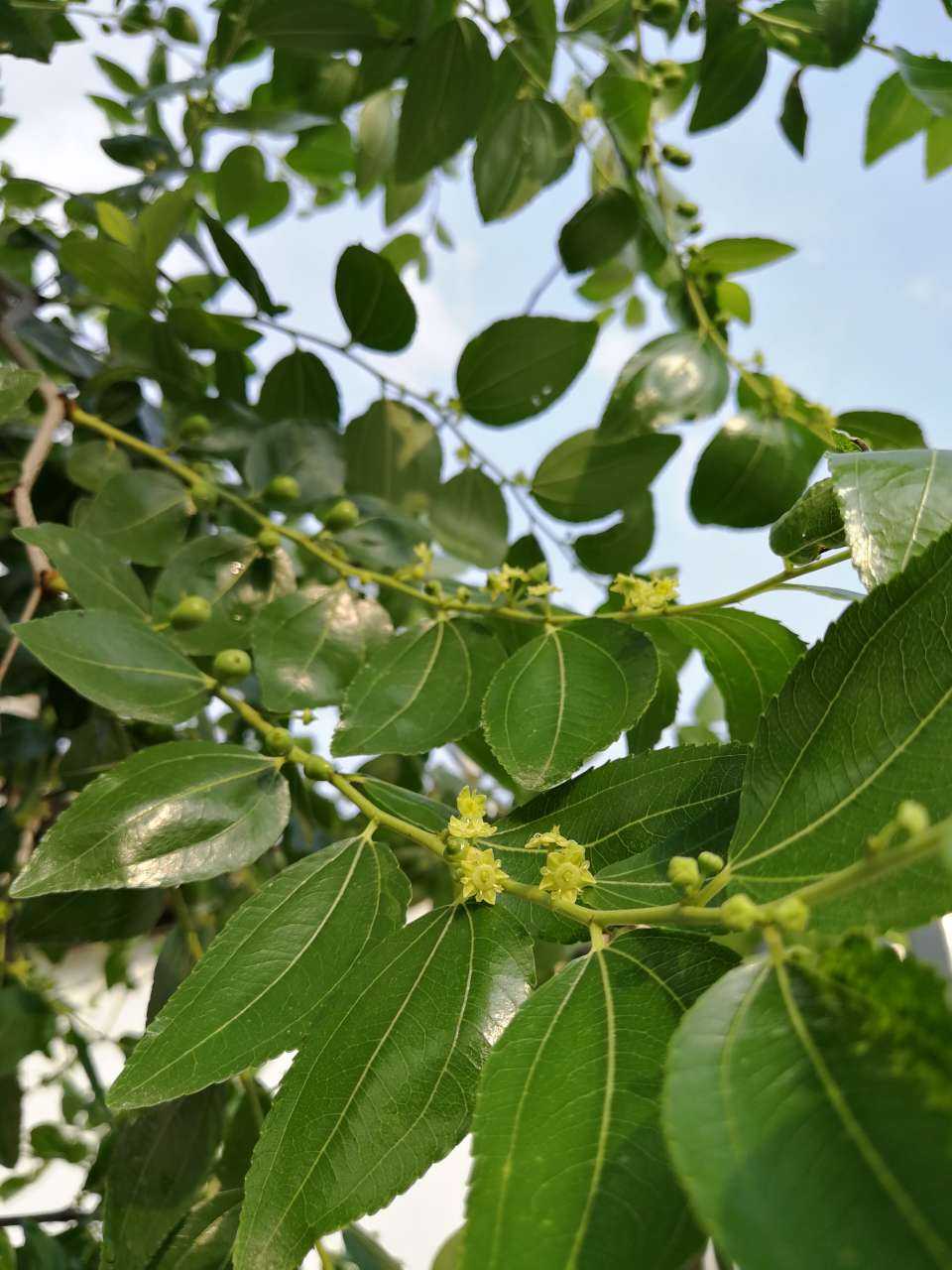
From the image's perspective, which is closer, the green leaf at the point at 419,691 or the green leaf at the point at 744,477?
the green leaf at the point at 419,691

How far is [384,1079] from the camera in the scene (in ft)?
1.68

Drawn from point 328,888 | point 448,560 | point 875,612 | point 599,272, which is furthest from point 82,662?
point 599,272

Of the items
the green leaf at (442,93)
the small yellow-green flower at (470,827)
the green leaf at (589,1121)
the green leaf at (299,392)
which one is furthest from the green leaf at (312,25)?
the green leaf at (589,1121)

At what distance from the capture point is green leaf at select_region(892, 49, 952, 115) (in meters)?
1.07

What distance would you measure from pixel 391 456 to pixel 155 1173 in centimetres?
83

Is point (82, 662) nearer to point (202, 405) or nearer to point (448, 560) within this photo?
point (202, 405)

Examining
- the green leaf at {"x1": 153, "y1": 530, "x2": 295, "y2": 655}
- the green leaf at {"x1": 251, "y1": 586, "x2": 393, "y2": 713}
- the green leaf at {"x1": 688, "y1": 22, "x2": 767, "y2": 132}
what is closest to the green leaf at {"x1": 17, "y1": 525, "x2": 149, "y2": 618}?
the green leaf at {"x1": 153, "y1": 530, "x2": 295, "y2": 655}

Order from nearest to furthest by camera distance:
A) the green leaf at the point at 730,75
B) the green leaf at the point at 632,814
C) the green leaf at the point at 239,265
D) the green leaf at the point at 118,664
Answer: the green leaf at the point at 632,814, the green leaf at the point at 118,664, the green leaf at the point at 239,265, the green leaf at the point at 730,75

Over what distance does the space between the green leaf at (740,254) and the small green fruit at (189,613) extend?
794 millimetres

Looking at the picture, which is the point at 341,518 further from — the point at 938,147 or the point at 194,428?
the point at 938,147

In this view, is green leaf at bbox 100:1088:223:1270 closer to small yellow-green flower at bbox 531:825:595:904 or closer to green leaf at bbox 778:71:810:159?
small yellow-green flower at bbox 531:825:595:904

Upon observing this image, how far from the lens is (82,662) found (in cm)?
76

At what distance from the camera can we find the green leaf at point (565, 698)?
0.64 metres

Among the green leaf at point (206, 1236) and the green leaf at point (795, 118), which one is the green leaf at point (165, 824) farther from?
the green leaf at point (795, 118)
